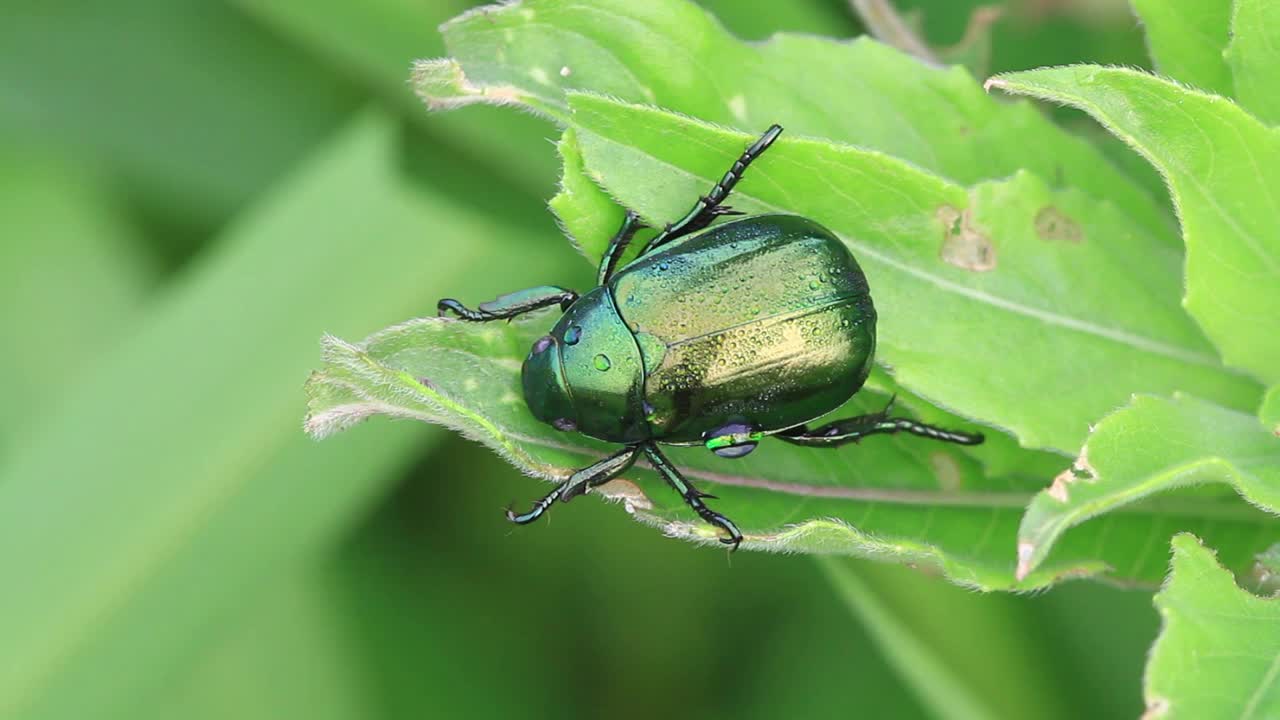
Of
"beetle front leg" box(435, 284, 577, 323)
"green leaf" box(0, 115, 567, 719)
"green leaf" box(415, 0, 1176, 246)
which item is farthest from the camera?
"green leaf" box(0, 115, 567, 719)

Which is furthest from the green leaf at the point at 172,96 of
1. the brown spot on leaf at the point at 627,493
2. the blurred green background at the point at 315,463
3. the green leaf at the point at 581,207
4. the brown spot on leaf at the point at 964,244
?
the brown spot on leaf at the point at 964,244

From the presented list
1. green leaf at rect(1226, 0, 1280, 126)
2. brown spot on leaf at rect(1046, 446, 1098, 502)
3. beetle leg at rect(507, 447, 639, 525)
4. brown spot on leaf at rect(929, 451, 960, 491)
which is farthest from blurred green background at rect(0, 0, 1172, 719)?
green leaf at rect(1226, 0, 1280, 126)

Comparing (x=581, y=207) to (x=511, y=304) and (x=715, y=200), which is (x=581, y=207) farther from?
(x=511, y=304)

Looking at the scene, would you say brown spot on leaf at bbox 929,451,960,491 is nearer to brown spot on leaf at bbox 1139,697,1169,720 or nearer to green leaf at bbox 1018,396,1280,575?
green leaf at bbox 1018,396,1280,575

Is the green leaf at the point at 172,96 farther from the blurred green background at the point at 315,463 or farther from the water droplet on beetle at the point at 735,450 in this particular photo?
the water droplet on beetle at the point at 735,450

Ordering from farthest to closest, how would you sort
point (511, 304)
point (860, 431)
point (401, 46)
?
1. point (401, 46)
2. point (511, 304)
3. point (860, 431)

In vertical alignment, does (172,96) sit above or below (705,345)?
above

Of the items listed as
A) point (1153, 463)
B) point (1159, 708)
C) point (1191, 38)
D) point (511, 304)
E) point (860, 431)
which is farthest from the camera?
point (511, 304)

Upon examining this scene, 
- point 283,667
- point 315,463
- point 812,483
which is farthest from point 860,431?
point 283,667
